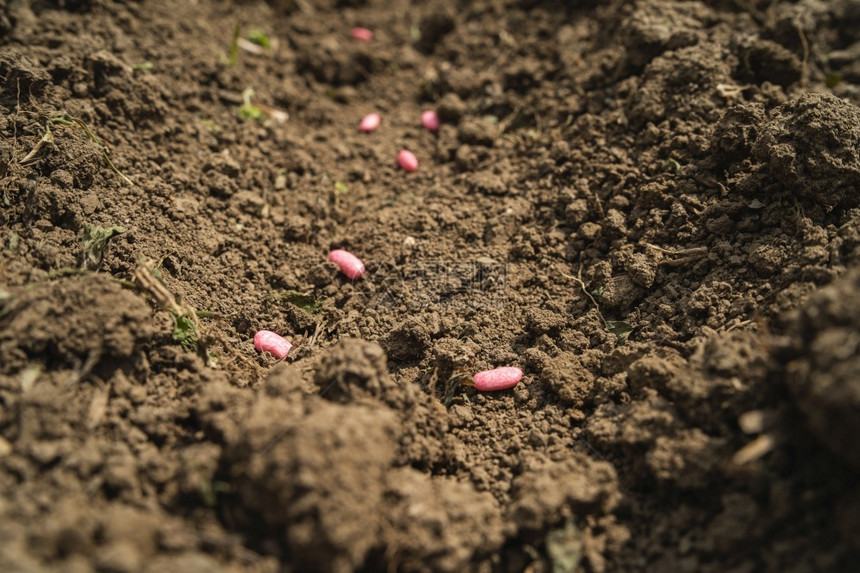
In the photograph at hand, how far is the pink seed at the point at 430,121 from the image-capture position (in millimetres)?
5219

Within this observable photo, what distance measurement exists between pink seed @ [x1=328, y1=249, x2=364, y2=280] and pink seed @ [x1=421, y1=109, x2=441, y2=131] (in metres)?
1.62

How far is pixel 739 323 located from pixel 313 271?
8.71ft

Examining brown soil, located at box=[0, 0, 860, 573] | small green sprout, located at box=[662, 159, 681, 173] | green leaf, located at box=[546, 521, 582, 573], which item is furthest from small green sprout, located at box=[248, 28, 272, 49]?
green leaf, located at box=[546, 521, 582, 573]

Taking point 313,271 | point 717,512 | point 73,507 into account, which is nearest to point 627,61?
point 313,271

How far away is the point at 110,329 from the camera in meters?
2.98

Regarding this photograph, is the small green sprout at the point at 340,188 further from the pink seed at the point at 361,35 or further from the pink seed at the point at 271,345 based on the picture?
the pink seed at the point at 361,35

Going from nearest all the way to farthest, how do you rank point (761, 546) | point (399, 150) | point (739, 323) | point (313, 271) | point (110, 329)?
point (761, 546)
point (110, 329)
point (739, 323)
point (313, 271)
point (399, 150)

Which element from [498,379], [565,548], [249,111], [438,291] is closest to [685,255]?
[498,379]

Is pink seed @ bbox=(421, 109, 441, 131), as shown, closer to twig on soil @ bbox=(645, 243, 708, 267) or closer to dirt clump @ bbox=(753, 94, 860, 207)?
twig on soil @ bbox=(645, 243, 708, 267)

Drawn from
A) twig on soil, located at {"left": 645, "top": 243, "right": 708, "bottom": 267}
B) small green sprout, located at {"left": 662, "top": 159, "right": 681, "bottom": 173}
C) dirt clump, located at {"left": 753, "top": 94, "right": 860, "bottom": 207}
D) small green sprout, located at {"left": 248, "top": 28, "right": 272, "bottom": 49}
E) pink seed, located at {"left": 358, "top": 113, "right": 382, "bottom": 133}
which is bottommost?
pink seed, located at {"left": 358, "top": 113, "right": 382, "bottom": 133}

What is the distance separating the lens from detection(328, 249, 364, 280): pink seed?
412 cm

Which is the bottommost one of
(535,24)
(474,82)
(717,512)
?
(717,512)

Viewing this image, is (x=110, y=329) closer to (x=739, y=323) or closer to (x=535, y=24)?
(x=739, y=323)

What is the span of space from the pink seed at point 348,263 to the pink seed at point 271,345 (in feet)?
2.24
